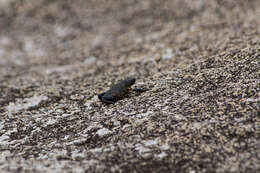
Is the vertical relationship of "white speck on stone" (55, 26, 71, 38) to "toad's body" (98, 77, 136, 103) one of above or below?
above

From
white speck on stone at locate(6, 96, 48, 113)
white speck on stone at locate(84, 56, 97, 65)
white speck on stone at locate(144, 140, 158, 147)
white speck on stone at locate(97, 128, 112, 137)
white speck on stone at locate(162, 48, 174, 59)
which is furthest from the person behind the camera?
white speck on stone at locate(84, 56, 97, 65)

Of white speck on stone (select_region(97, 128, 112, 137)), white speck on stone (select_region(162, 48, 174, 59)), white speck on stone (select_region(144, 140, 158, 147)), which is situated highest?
white speck on stone (select_region(162, 48, 174, 59))

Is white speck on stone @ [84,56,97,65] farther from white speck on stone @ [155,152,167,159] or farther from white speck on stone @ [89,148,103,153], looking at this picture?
white speck on stone @ [155,152,167,159]

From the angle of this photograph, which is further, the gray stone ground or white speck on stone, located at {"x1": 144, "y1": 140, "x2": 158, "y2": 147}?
Result: white speck on stone, located at {"x1": 144, "y1": 140, "x2": 158, "y2": 147}

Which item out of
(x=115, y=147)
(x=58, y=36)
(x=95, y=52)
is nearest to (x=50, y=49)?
(x=58, y=36)

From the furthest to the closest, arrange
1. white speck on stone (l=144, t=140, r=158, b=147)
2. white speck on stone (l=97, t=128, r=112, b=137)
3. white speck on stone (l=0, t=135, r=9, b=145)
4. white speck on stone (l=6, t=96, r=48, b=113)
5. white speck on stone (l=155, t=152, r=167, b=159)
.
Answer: white speck on stone (l=6, t=96, r=48, b=113) < white speck on stone (l=0, t=135, r=9, b=145) < white speck on stone (l=97, t=128, r=112, b=137) < white speck on stone (l=144, t=140, r=158, b=147) < white speck on stone (l=155, t=152, r=167, b=159)

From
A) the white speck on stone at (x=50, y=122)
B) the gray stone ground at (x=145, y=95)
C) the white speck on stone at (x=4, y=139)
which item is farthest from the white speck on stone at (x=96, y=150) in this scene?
the white speck on stone at (x=4, y=139)

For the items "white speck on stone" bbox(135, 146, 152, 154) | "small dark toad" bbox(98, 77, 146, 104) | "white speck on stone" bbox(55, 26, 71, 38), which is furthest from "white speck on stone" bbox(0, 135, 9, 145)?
"white speck on stone" bbox(55, 26, 71, 38)

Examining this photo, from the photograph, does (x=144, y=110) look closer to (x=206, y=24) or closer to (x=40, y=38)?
(x=206, y=24)
